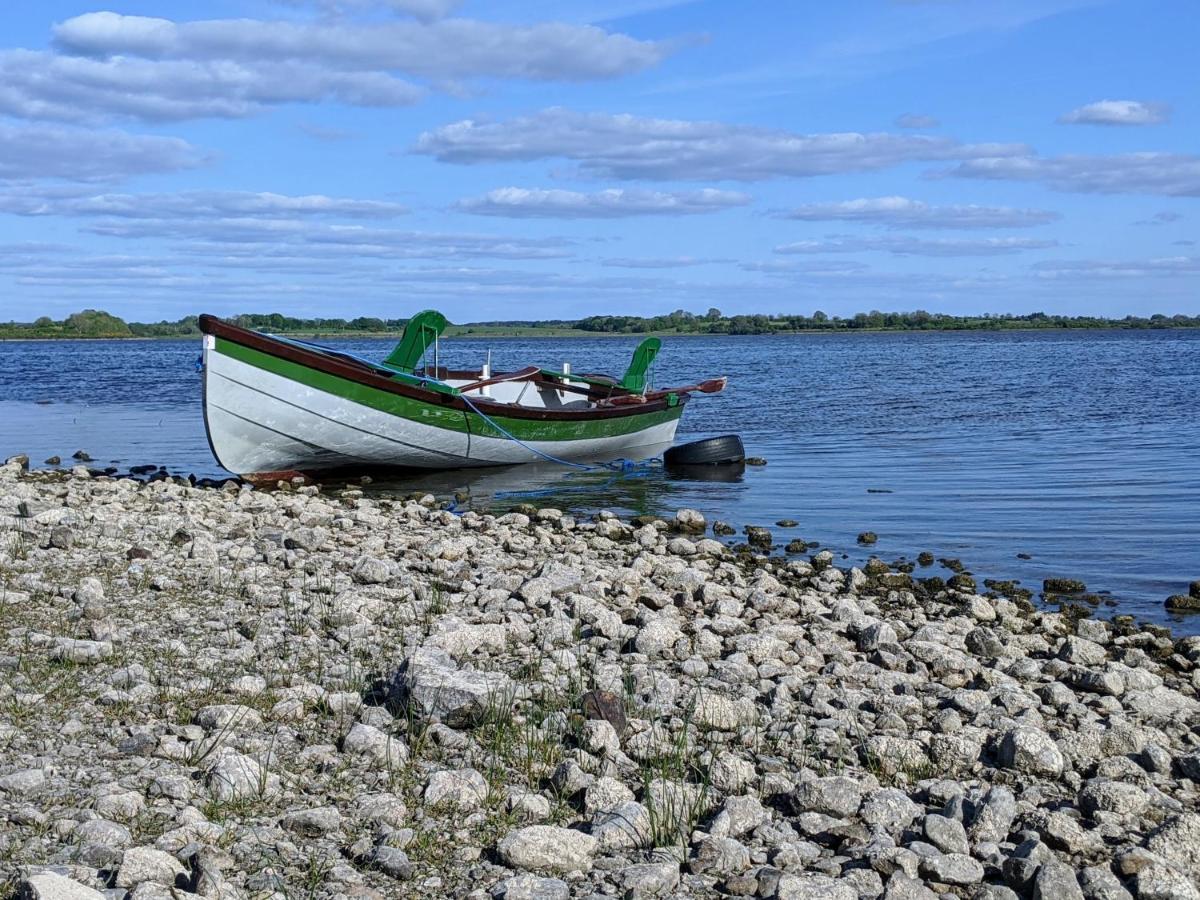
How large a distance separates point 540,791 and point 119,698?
91.2 inches

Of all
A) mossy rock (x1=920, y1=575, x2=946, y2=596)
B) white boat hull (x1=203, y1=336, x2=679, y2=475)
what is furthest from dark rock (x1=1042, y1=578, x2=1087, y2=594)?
white boat hull (x1=203, y1=336, x2=679, y2=475)

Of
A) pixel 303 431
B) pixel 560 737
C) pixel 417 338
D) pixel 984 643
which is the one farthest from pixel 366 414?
pixel 560 737

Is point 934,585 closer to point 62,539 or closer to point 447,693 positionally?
point 447,693

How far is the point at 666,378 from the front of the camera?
5644 centimetres

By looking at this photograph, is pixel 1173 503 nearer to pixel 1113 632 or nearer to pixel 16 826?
pixel 1113 632

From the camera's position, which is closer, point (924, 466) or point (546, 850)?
point (546, 850)

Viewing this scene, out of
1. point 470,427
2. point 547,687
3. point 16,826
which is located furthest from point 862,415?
point 16,826

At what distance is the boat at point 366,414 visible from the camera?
1669 centimetres

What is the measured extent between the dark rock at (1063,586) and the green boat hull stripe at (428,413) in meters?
10.1

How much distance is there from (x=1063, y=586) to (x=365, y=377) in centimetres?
1024

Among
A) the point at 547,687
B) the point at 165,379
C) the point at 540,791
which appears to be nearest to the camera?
the point at 540,791

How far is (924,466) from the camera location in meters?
21.3

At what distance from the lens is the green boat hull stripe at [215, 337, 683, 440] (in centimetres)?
1670

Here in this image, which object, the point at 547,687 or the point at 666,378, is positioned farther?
the point at 666,378
